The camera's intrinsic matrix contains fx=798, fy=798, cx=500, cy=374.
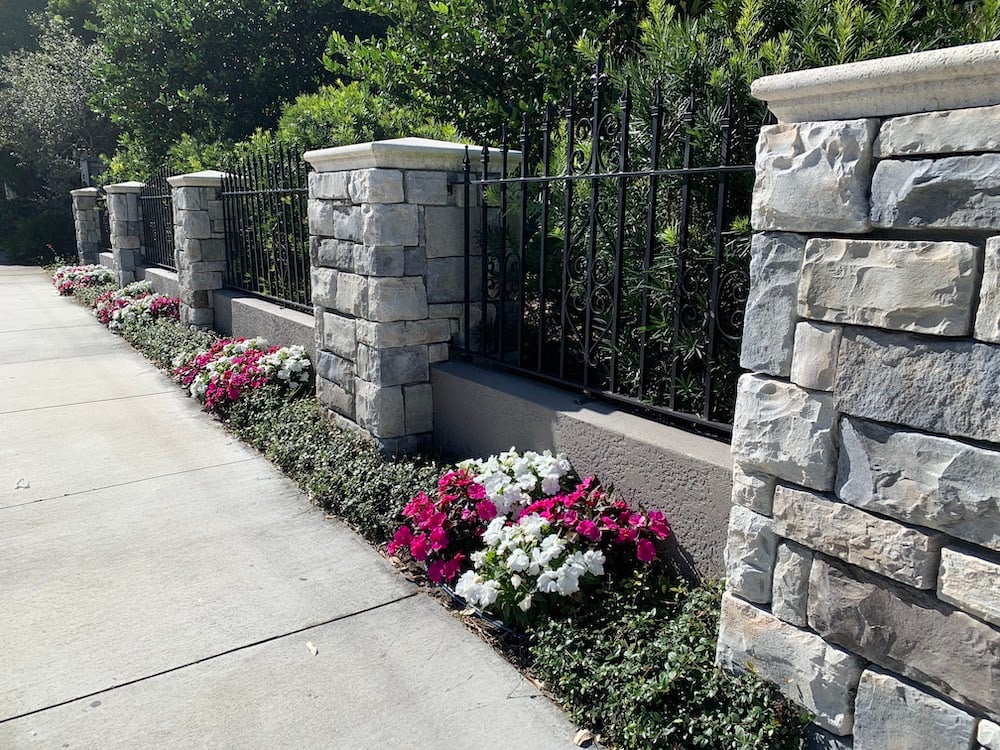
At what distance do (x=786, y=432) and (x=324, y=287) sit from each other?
11.1ft

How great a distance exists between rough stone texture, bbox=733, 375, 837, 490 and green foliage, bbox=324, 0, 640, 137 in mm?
3317

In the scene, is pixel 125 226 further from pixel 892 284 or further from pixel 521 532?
pixel 892 284

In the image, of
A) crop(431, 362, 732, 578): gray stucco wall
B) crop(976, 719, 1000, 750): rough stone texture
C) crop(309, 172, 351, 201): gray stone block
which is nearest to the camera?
crop(976, 719, 1000, 750): rough stone texture

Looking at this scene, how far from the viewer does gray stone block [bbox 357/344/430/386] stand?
4.36 meters

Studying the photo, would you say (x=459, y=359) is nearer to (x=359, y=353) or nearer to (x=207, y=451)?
(x=359, y=353)

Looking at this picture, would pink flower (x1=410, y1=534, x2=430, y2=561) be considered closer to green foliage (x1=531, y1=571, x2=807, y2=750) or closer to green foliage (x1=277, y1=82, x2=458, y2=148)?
green foliage (x1=531, y1=571, x2=807, y2=750)

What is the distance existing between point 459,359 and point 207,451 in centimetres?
179

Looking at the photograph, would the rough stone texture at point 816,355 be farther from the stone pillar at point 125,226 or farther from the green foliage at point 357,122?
the stone pillar at point 125,226

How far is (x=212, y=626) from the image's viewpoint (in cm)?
306

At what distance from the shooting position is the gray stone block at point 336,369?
476cm

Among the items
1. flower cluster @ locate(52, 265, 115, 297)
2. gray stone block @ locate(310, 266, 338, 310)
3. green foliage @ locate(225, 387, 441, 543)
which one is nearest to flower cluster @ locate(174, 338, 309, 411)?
green foliage @ locate(225, 387, 441, 543)

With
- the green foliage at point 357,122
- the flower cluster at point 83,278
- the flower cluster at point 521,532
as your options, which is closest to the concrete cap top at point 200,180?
the green foliage at point 357,122

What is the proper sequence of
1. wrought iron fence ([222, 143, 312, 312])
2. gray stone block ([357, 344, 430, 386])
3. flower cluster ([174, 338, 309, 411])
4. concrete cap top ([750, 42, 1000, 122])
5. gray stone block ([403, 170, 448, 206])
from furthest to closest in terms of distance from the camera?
1. wrought iron fence ([222, 143, 312, 312])
2. flower cluster ([174, 338, 309, 411])
3. gray stone block ([357, 344, 430, 386])
4. gray stone block ([403, 170, 448, 206])
5. concrete cap top ([750, 42, 1000, 122])

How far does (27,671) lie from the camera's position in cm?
278
